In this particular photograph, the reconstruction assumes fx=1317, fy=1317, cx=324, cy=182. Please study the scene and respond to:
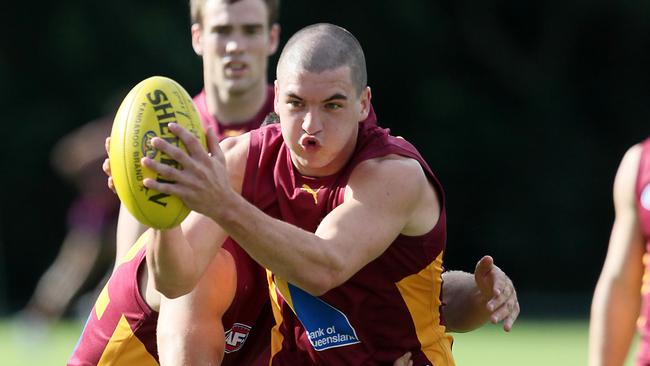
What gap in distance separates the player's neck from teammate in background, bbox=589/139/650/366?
307 cm

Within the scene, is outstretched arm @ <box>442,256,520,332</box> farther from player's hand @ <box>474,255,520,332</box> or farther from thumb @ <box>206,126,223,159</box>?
thumb @ <box>206,126,223,159</box>

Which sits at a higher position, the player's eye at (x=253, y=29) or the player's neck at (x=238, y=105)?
the player's eye at (x=253, y=29)

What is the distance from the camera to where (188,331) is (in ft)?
16.4

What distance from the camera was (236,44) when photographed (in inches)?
290

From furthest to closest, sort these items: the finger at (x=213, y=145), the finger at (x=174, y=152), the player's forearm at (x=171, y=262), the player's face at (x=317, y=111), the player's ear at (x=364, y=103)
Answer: the player's ear at (x=364, y=103), the player's face at (x=317, y=111), the player's forearm at (x=171, y=262), the finger at (x=213, y=145), the finger at (x=174, y=152)

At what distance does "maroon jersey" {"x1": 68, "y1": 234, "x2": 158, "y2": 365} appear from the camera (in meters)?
5.22

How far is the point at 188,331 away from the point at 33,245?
12.4 meters

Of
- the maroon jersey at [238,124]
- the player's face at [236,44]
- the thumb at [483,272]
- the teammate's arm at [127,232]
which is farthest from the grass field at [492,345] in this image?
the thumb at [483,272]

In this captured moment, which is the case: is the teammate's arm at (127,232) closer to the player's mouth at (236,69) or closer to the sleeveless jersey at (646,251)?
the player's mouth at (236,69)

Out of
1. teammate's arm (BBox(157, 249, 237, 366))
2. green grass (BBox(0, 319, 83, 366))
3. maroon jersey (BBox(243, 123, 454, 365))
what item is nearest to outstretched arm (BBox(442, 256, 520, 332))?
maroon jersey (BBox(243, 123, 454, 365))

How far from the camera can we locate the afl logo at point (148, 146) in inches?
155

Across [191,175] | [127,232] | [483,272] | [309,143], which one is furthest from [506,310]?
[127,232]

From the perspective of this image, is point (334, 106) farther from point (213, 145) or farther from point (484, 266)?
point (484, 266)

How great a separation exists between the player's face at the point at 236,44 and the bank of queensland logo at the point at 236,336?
7.27 feet
